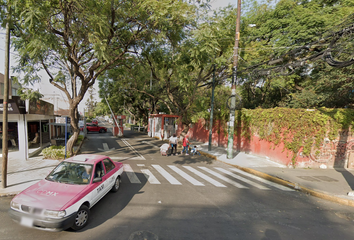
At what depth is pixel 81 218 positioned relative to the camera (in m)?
4.61

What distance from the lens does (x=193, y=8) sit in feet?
40.3

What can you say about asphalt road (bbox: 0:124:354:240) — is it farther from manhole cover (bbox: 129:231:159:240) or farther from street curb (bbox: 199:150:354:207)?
street curb (bbox: 199:150:354:207)

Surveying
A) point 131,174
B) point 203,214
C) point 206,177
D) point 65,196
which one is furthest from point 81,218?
point 206,177

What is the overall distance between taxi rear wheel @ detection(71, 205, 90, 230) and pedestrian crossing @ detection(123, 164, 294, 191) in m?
3.30

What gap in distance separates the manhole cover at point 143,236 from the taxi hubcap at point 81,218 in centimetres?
127

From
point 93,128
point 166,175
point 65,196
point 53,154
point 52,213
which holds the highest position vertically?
point 65,196

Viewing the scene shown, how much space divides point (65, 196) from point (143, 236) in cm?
206

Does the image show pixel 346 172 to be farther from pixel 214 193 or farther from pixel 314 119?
pixel 214 193

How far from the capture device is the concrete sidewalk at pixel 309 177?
7534 mm

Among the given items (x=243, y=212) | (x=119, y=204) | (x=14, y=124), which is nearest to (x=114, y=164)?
(x=119, y=204)

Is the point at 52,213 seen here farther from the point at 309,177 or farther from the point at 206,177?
the point at 309,177

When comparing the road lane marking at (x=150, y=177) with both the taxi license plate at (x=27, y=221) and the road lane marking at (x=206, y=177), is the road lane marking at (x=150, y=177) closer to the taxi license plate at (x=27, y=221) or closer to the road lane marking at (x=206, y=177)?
the road lane marking at (x=206, y=177)

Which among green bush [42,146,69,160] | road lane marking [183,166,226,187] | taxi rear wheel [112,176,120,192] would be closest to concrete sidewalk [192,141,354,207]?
road lane marking [183,166,226,187]

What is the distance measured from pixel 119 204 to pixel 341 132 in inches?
491
